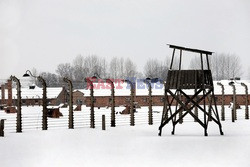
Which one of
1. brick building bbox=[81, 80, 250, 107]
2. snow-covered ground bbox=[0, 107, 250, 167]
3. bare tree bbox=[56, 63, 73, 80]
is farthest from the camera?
bare tree bbox=[56, 63, 73, 80]

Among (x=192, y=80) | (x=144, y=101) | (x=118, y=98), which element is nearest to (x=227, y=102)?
(x=144, y=101)

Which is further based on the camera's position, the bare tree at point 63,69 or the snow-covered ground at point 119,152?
the bare tree at point 63,69

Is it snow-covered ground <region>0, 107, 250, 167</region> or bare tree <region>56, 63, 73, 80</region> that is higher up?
bare tree <region>56, 63, 73, 80</region>

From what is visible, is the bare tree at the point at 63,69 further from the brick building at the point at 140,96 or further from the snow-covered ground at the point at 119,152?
the snow-covered ground at the point at 119,152

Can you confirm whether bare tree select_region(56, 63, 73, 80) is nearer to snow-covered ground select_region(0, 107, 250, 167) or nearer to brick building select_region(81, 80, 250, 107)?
brick building select_region(81, 80, 250, 107)

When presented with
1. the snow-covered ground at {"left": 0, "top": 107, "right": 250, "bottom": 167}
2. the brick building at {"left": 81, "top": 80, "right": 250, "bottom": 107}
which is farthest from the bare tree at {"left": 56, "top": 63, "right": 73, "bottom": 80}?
the snow-covered ground at {"left": 0, "top": 107, "right": 250, "bottom": 167}

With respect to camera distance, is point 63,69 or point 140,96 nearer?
point 140,96

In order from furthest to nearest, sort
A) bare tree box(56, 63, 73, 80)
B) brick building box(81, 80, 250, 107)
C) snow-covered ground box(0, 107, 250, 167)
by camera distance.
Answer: bare tree box(56, 63, 73, 80) < brick building box(81, 80, 250, 107) < snow-covered ground box(0, 107, 250, 167)

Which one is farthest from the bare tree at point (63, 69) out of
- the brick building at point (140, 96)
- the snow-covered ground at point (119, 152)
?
the snow-covered ground at point (119, 152)

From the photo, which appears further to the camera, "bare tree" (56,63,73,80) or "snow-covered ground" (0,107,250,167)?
"bare tree" (56,63,73,80)

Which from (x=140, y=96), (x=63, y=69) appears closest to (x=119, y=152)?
(x=140, y=96)

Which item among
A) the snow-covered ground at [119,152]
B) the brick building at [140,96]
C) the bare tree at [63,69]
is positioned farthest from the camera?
the bare tree at [63,69]

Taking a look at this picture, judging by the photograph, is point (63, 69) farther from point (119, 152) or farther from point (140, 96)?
point (119, 152)

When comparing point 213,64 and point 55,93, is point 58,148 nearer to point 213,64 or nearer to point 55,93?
point 55,93
